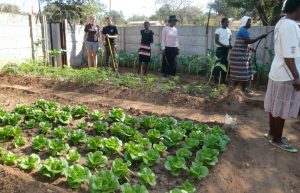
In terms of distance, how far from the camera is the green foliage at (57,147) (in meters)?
3.19

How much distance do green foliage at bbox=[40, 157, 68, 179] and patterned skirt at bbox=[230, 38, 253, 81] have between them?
4.17 metres

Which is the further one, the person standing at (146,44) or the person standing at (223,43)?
the person standing at (146,44)

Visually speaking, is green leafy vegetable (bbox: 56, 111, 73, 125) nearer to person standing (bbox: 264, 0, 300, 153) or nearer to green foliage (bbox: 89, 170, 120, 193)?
green foliage (bbox: 89, 170, 120, 193)

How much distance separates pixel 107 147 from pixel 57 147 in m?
0.51

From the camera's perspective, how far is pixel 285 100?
11.2ft

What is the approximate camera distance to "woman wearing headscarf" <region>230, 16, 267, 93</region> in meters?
5.74

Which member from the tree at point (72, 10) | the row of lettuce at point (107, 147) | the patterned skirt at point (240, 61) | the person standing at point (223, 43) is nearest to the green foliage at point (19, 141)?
the row of lettuce at point (107, 147)

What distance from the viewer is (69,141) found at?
3594 mm

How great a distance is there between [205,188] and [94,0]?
12584mm

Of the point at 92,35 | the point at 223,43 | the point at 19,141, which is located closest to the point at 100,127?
the point at 19,141

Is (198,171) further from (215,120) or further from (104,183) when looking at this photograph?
(215,120)

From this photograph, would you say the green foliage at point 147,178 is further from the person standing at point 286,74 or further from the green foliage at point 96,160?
the person standing at point 286,74

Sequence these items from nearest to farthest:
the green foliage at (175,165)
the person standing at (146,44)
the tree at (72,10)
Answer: the green foliage at (175,165), the person standing at (146,44), the tree at (72,10)

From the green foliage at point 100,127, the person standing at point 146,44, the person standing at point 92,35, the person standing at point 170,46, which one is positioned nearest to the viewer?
the green foliage at point 100,127
